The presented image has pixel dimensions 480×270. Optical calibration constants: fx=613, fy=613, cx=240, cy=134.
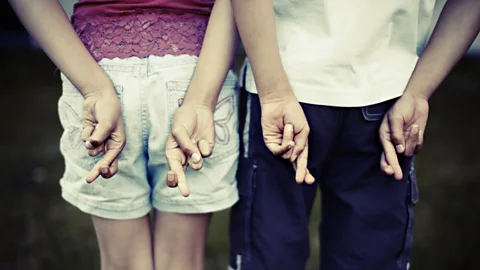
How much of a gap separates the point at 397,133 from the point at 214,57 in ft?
1.25

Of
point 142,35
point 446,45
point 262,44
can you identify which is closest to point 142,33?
point 142,35

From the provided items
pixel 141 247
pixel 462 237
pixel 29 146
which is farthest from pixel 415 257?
pixel 29 146

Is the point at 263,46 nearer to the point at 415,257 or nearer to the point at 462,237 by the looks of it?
the point at 415,257

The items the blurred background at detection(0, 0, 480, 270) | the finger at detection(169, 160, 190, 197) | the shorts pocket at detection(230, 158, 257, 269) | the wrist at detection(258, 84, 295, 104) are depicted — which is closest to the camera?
the finger at detection(169, 160, 190, 197)

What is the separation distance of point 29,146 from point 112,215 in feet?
7.19

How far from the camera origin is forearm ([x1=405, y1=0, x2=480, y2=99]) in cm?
121

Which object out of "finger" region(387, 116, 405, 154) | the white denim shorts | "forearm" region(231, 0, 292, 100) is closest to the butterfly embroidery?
the white denim shorts

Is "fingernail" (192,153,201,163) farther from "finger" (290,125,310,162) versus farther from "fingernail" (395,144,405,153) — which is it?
"fingernail" (395,144,405,153)

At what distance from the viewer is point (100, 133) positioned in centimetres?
109

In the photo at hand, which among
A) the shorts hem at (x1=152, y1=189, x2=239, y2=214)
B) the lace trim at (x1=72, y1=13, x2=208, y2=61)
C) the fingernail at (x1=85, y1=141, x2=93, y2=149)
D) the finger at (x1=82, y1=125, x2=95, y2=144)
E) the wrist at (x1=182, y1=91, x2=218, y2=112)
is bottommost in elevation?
the shorts hem at (x1=152, y1=189, x2=239, y2=214)

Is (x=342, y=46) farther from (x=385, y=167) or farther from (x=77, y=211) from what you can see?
(x=77, y=211)

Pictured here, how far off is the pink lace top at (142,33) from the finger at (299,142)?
269 mm

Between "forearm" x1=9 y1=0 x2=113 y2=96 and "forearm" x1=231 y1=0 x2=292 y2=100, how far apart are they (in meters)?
0.28

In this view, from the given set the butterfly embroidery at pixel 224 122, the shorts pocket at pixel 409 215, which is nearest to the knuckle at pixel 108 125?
the butterfly embroidery at pixel 224 122
